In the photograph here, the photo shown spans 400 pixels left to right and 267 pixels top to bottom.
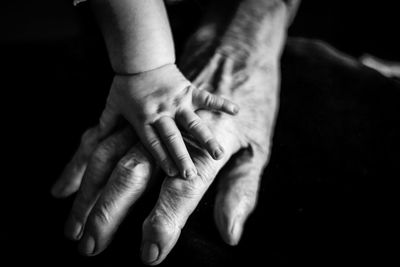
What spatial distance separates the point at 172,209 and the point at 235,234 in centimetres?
12

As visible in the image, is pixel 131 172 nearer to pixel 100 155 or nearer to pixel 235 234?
pixel 100 155

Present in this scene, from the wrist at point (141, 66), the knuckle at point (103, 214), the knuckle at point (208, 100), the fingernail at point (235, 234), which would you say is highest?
the wrist at point (141, 66)

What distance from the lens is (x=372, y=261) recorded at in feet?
1.68

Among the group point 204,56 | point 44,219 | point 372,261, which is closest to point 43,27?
point 204,56

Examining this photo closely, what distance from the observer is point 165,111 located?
58 centimetres

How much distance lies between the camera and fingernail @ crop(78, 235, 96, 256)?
20.2 inches

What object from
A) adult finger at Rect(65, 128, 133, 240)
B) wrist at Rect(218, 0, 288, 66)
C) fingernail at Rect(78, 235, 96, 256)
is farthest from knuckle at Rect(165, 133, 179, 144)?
wrist at Rect(218, 0, 288, 66)

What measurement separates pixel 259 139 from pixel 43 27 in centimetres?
177

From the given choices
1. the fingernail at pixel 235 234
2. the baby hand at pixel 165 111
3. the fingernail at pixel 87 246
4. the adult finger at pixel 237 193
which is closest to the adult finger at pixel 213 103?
the baby hand at pixel 165 111

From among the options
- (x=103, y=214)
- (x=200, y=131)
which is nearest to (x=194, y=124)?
(x=200, y=131)

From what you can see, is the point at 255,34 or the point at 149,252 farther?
the point at 255,34

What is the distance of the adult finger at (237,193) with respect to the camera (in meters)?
0.54

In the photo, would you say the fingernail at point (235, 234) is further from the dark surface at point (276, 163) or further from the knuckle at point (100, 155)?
the knuckle at point (100, 155)

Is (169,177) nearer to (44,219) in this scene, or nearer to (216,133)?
(216,133)
